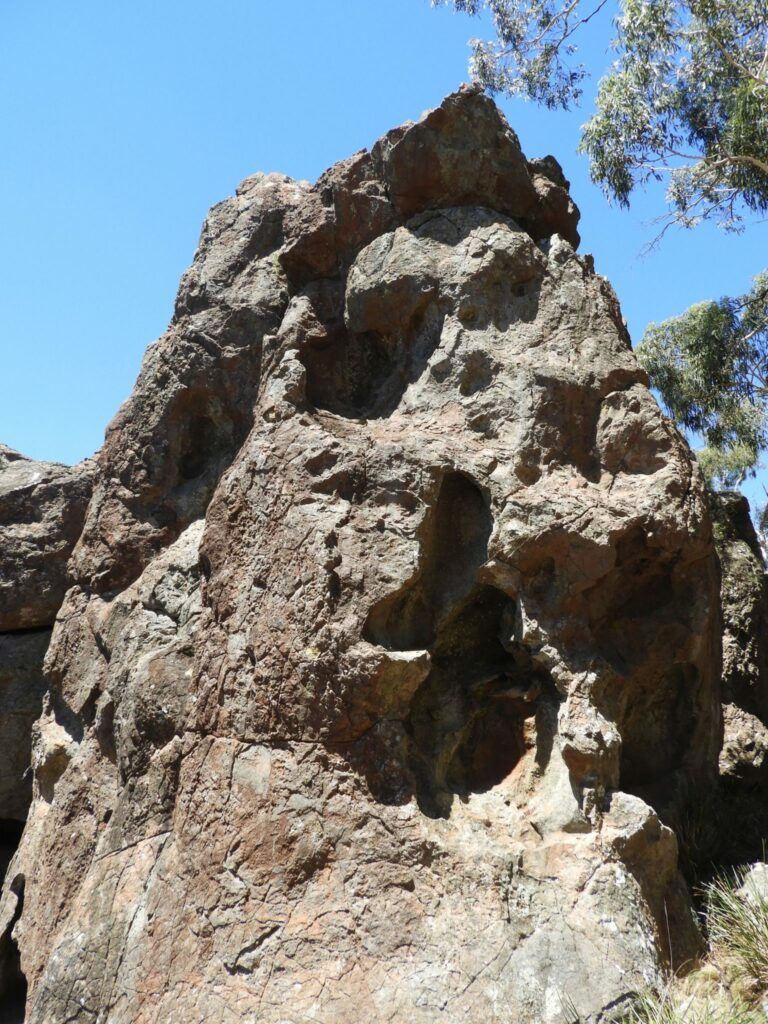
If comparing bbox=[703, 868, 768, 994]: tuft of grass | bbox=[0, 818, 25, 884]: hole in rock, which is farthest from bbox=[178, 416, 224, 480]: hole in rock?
bbox=[703, 868, 768, 994]: tuft of grass

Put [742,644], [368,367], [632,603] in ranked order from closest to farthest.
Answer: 1. [632,603]
2. [368,367]
3. [742,644]

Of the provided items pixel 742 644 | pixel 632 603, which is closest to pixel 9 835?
pixel 632 603

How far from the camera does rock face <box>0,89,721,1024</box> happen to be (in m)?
5.24

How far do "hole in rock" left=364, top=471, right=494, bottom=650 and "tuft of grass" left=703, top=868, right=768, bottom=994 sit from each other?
2.11 metres

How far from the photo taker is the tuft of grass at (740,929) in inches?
203

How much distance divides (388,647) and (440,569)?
0.64 metres

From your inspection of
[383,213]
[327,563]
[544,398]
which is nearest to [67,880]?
[327,563]

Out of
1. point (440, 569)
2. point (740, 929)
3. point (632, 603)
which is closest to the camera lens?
point (740, 929)

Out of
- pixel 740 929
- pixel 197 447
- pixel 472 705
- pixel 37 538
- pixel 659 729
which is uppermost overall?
pixel 197 447

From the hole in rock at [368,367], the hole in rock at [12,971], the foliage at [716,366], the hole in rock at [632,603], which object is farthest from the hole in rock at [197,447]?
the foliage at [716,366]

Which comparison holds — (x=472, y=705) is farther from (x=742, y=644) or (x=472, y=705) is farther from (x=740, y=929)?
(x=742, y=644)

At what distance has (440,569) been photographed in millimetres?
6273

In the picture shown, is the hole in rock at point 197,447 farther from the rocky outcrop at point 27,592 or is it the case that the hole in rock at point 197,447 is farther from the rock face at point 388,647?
the rocky outcrop at point 27,592

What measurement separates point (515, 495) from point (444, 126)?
9.52ft
